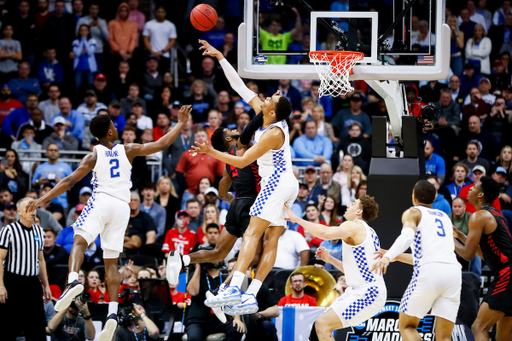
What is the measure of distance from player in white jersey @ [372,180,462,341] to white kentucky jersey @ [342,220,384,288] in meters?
0.43

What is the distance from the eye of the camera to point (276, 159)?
8312mm

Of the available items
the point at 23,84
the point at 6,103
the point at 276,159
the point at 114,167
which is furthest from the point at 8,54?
the point at 276,159

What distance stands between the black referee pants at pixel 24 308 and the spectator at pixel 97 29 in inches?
314

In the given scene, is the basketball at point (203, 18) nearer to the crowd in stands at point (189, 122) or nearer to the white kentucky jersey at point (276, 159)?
the white kentucky jersey at point (276, 159)

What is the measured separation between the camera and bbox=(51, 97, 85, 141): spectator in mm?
15422

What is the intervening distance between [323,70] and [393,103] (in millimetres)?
1545

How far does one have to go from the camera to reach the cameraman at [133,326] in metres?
10.3

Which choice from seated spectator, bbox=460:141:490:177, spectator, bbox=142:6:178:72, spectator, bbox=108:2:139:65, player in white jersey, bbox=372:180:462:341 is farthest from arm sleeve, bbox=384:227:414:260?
spectator, bbox=108:2:139:65

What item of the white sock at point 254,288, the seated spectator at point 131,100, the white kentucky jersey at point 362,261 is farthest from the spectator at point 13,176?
the white kentucky jersey at point 362,261

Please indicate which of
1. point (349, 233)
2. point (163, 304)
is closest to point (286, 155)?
point (349, 233)

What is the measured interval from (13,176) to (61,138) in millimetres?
1416

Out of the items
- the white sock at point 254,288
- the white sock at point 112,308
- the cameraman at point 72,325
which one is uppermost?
the white sock at point 254,288

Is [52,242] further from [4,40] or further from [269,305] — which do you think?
[4,40]

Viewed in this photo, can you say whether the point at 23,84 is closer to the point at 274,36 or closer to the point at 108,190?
the point at 274,36
